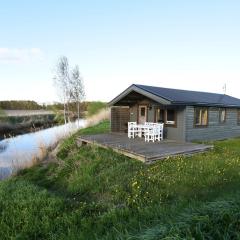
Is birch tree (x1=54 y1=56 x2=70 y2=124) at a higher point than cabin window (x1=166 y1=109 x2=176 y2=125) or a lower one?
higher

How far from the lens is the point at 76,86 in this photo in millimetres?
29672

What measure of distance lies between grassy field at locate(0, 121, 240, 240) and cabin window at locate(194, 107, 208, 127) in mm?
3985

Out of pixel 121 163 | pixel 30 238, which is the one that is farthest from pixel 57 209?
pixel 121 163

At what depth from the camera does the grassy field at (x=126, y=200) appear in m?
3.26

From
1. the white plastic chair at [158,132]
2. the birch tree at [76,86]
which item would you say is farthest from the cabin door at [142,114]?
the birch tree at [76,86]

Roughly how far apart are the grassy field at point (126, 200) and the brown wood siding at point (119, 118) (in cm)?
603

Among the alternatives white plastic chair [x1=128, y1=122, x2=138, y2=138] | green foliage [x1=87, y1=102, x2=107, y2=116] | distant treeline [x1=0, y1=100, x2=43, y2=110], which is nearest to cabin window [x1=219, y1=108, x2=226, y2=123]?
white plastic chair [x1=128, y1=122, x2=138, y2=138]

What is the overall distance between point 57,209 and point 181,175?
361 cm

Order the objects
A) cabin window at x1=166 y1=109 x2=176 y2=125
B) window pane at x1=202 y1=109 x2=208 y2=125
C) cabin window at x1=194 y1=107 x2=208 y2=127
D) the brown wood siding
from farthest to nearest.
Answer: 1. the brown wood siding
2. window pane at x1=202 y1=109 x2=208 y2=125
3. cabin window at x1=194 y1=107 x2=208 y2=127
4. cabin window at x1=166 y1=109 x2=176 y2=125

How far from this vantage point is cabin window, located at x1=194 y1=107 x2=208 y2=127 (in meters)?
13.8

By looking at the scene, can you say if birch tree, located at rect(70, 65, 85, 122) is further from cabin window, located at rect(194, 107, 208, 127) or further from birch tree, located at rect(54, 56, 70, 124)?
cabin window, located at rect(194, 107, 208, 127)

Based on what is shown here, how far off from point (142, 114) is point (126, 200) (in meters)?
10.1

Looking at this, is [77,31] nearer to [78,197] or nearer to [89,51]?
[89,51]

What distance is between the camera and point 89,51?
1689cm
